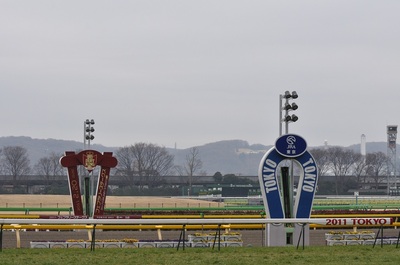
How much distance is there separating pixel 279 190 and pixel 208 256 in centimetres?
543

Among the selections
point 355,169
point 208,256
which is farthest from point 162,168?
point 208,256

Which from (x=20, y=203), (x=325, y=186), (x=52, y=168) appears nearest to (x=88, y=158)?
(x=20, y=203)

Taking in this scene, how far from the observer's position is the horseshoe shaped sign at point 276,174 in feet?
70.3

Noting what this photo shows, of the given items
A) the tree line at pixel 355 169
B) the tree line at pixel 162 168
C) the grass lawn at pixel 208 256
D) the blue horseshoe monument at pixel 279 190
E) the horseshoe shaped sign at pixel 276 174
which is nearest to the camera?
the grass lawn at pixel 208 256

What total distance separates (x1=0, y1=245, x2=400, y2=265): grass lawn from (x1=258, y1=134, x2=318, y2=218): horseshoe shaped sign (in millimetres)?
2973

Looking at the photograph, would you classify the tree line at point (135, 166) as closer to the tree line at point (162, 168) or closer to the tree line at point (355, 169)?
the tree line at point (162, 168)

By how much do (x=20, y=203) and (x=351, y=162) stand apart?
215 ft

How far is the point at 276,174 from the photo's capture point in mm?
21547

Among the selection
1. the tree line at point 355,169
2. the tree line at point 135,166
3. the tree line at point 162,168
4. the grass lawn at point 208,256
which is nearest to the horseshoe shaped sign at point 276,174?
the grass lawn at point 208,256

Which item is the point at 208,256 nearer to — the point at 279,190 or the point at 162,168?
the point at 279,190

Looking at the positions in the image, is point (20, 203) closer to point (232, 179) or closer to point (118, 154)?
point (232, 179)

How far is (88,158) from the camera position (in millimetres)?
31297

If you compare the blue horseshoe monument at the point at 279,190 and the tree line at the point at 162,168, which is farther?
the tree line at the point at 162,168

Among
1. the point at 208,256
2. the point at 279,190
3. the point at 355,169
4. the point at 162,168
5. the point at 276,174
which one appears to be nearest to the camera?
the point at 208,256
